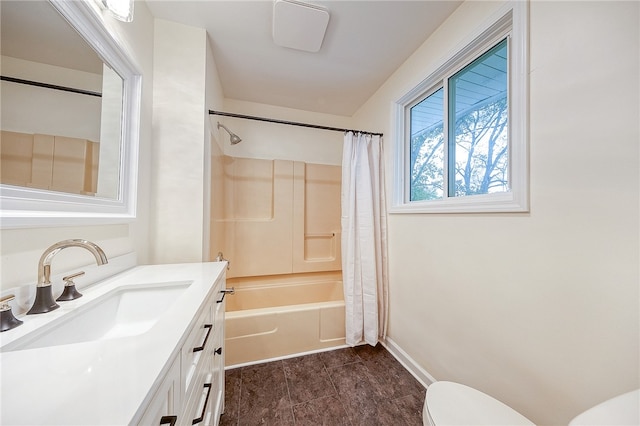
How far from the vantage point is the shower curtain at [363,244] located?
1.83 meters

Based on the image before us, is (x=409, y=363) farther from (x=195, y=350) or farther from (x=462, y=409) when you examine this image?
(x=195, y=350)

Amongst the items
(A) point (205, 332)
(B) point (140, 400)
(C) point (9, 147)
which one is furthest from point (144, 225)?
(B) point (140, 400)

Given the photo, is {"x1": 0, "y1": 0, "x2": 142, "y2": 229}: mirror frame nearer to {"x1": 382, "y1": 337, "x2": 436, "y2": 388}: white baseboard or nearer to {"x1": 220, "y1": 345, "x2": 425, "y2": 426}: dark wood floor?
{"x1": 220, "y1": 345, "x2": 425, "y2": 426}: dark wood floor

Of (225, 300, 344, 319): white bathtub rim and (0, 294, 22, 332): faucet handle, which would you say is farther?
(225, 300, 344, 319): white bathtub rim

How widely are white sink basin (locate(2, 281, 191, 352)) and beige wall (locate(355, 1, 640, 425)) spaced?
1434mm

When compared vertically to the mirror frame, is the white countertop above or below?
below

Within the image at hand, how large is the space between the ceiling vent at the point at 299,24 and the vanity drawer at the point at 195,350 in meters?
1.60

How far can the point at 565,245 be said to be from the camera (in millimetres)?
834

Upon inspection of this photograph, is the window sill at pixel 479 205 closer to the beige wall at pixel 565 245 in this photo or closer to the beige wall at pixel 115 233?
the beige wall at pixel 565 245

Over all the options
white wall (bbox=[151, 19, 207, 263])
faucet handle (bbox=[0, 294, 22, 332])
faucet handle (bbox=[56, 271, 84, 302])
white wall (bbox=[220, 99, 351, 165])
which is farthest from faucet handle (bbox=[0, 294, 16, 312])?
white wall (bbox=[220, 99, 351, 165])

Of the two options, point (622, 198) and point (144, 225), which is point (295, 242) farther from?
point (622, 198)

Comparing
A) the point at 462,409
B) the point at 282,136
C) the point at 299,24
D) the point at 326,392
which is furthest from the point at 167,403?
the point at 282,136

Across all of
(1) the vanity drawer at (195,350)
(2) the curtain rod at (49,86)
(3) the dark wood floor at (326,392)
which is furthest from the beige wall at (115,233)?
(3) the dark wood floor at (326,392)

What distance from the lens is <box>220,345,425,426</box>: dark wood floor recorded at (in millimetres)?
1241
